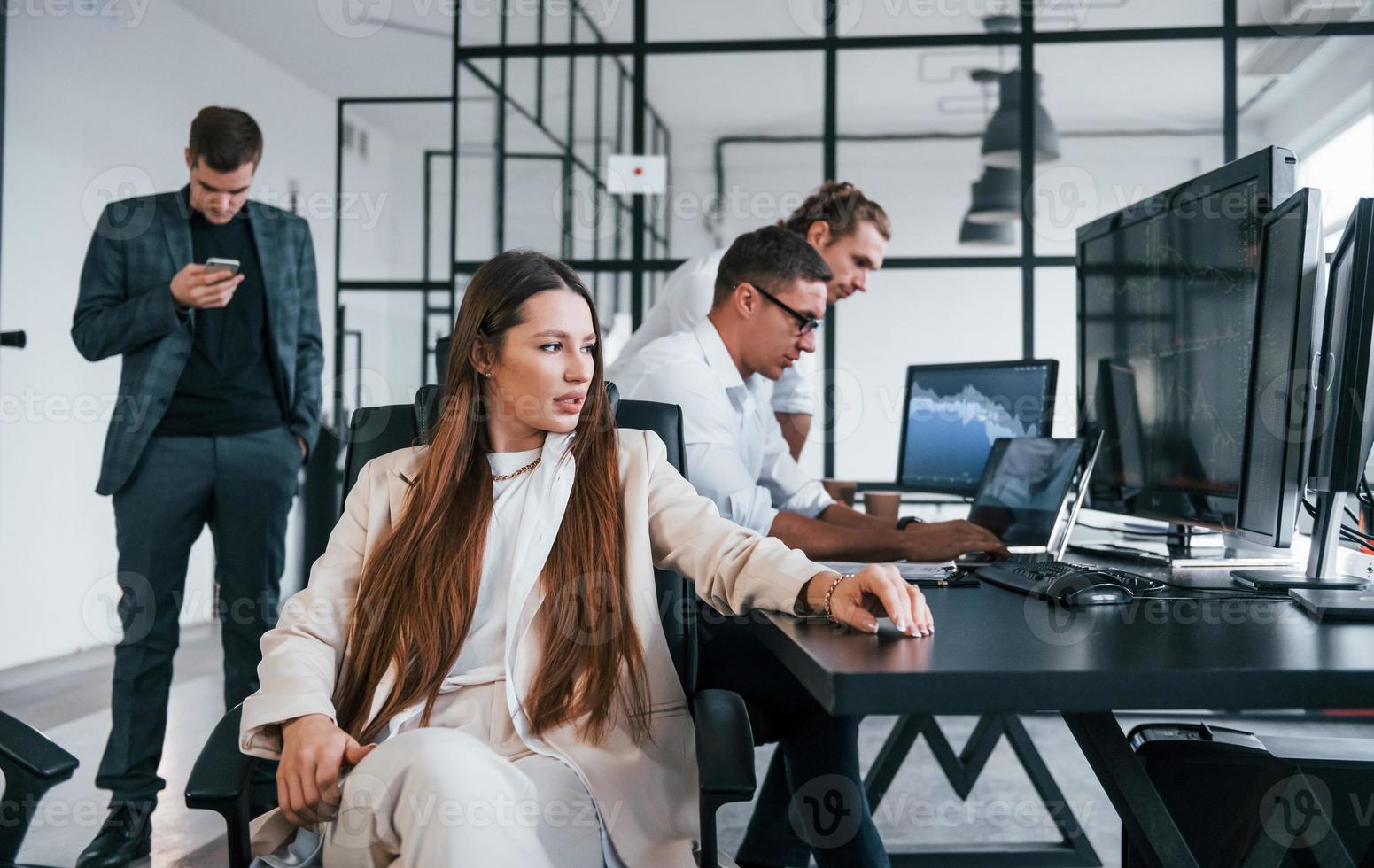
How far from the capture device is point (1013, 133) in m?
4.77

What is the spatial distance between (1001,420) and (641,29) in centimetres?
301

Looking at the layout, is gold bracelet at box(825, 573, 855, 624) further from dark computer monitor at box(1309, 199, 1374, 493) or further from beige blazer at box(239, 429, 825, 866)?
dark computer monitor at box(1309, 199, 1374, 493)

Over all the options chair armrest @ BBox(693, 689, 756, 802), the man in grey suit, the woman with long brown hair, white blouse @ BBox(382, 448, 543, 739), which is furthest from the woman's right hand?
the man in grey suit

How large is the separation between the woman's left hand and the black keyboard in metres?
0.30

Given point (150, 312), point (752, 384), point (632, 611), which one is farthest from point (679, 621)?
point (150, 312)

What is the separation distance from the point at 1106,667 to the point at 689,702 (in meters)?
0.70

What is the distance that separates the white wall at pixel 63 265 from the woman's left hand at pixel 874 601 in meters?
4.49

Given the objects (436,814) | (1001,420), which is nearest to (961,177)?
(1001,420)

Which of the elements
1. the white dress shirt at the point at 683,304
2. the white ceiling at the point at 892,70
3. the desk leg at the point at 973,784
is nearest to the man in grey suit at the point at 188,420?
the white dress shirt at the point at 683,304

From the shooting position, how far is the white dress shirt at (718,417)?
212 cm

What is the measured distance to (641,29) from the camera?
494cm

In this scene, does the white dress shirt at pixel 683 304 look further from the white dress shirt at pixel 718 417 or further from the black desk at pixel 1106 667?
the black desk at pixel 1106 667

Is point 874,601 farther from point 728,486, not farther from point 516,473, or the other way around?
Result: point 728,486

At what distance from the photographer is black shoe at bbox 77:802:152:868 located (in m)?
2.38
